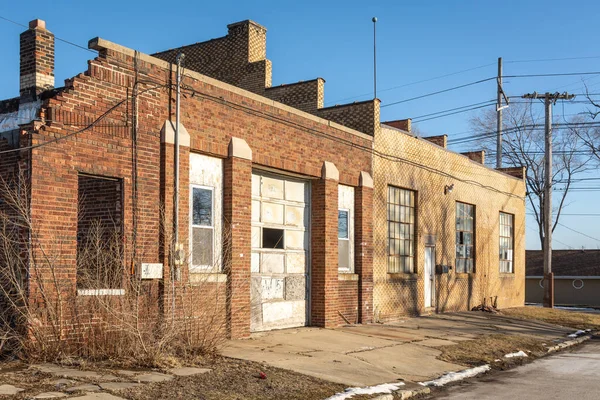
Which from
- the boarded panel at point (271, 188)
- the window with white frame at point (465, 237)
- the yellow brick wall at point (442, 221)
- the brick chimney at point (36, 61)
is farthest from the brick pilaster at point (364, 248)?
the brick chimney at point (36, 61)

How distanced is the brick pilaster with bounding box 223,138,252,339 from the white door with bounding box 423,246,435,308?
9.29 m

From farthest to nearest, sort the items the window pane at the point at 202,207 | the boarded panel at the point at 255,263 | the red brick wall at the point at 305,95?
the red brick wall at the point at 305,95 → the boarded panel at the point at 255,263 → the window pane at the point at 202,207

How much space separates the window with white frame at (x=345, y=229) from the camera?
58.1ft

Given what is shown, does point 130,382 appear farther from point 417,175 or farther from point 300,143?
point 417,175

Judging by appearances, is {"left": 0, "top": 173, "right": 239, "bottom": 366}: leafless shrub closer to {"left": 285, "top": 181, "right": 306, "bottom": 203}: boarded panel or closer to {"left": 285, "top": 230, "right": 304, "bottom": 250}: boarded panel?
{"left": 285, "top": 230, "right": 304, "bottom": 250}: boarded panel

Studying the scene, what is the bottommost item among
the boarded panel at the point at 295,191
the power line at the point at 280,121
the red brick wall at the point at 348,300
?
the red brick wall at the point at 348,300

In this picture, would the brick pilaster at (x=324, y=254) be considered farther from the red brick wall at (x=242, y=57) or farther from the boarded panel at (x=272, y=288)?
the red brick wall at (x=242, y=57)

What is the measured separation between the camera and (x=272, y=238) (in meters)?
15.6

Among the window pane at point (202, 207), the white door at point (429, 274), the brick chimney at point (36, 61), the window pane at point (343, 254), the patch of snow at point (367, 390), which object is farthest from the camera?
the white door at point (429, 274)

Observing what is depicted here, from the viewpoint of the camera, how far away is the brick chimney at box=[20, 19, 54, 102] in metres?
11.5

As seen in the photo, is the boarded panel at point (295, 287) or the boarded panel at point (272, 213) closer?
the boarded panel at point (272, 213)

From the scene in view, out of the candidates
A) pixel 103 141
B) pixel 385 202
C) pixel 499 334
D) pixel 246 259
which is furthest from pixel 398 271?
pixel 103 141

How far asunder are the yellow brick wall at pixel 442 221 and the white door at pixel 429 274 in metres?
0.26

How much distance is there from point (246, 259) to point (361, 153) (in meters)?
5.73
